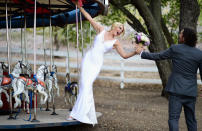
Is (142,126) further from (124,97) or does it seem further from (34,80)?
(124,97)

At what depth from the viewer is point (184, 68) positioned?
461cm

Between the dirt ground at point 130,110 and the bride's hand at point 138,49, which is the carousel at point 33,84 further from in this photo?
the bride's hand at point 138,49

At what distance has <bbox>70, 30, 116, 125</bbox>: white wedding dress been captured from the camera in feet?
18.4

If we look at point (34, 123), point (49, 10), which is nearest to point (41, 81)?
point (34, 123)

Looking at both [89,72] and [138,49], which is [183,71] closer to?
[138,49]

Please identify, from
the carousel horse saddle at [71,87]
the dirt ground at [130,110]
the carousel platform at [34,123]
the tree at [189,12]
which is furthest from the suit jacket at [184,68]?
the tree at [189,12]

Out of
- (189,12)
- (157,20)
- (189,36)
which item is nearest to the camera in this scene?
(189,36)

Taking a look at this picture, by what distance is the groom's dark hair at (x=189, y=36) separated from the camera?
15.0ft

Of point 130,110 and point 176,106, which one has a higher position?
point 176,106

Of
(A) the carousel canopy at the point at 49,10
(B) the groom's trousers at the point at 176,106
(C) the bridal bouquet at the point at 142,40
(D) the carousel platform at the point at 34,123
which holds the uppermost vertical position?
(A) the carousel canopy at the point at 49,10

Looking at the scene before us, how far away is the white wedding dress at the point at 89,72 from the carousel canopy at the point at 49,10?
3.06 feet

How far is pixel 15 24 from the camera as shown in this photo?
10195mm

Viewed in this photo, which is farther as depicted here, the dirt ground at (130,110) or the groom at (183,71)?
the dirt ground at (130,110)

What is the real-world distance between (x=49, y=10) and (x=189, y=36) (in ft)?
13.7
